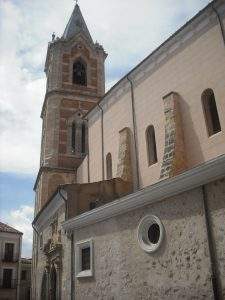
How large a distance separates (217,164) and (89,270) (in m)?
5.53

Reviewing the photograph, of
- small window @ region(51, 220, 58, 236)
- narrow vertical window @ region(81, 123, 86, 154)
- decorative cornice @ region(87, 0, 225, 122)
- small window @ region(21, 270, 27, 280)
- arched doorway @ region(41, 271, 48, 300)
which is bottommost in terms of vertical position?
arched doorway @ region(41, 271, 48, 300)

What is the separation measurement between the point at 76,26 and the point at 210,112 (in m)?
21.2

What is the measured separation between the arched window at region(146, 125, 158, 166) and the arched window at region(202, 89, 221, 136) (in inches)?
113

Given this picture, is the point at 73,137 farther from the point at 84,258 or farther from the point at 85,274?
the point at 85,274

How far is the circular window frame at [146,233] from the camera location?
8.93 m

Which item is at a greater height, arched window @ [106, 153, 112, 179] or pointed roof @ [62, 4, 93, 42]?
pointed roof @ [62, 4, 93, 42]

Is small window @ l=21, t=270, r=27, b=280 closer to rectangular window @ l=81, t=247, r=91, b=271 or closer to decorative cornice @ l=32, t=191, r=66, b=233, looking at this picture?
decorative cornice @ l=32, t=191, r=66, b=233

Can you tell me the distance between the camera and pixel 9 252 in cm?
3362

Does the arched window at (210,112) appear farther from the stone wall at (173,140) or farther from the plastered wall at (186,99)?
the stone wall at (173,140)

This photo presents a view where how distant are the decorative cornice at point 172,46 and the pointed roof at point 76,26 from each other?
13521 mm

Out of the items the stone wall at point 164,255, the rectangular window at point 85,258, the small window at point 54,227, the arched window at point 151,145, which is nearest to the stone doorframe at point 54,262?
the small window at point 54,227

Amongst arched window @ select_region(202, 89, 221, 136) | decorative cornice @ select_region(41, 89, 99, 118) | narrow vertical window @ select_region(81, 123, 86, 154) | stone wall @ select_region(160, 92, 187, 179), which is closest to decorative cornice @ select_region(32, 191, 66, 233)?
stone wall @ select_region(160, 92, 187, 179)

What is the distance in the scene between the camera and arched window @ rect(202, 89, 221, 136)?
1219 centimetres

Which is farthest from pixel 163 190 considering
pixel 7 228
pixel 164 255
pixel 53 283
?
pixel 7 228
